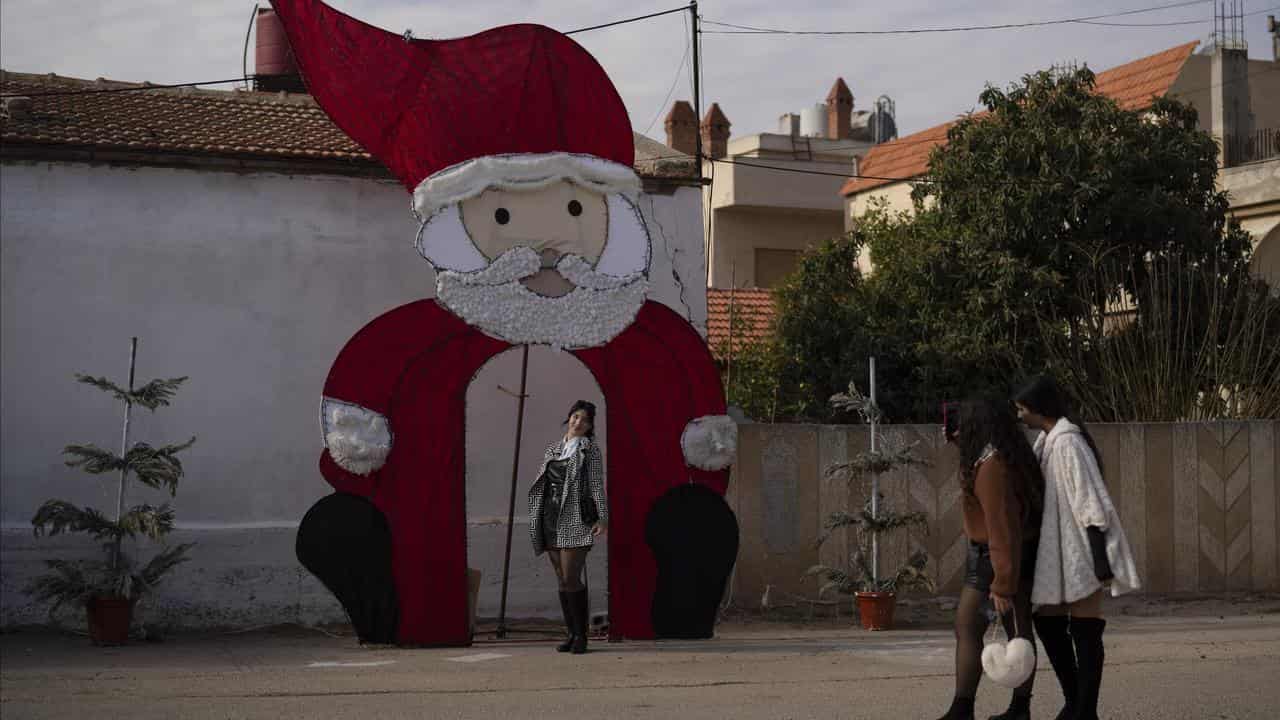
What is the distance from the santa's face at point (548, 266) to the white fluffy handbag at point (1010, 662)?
163 inches

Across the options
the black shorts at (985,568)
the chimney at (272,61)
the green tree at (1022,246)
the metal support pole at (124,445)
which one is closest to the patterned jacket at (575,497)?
the metal support pole at (124,445)

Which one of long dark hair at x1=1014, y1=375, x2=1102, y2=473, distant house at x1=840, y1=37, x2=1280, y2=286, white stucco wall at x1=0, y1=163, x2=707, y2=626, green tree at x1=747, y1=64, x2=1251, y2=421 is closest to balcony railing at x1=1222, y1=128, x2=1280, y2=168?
distant house at x1=840, y1=37, x2=1280, y2=286

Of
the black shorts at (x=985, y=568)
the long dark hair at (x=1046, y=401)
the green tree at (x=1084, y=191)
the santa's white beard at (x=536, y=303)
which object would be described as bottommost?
the black shorts at (x=985, y=568)

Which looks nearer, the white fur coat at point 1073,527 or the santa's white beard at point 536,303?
the white fur coat at point 1073,527

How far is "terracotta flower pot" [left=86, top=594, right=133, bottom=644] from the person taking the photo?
988 centimetres

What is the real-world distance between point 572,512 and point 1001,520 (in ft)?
11.8

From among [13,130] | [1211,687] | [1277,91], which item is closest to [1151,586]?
[1211,687]

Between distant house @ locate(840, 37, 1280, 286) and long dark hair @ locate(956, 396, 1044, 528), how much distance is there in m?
16.2

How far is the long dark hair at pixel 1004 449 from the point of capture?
21.7 ft

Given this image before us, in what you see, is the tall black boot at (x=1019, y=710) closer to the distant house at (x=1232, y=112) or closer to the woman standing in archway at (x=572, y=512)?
the woman standing in archway at (x=572, y=512)

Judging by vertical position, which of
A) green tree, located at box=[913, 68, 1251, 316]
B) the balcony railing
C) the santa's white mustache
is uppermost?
the balcony railing

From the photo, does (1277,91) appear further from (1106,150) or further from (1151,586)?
(1151,586)

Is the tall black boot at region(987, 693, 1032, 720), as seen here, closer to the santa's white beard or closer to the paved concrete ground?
the paved concrete ground

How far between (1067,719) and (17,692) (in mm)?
5886
